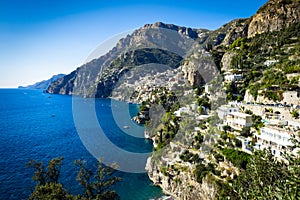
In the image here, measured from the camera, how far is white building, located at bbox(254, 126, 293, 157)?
14.9 meters

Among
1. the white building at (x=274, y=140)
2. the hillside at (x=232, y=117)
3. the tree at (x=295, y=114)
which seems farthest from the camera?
the tree at (x=295, y=114)

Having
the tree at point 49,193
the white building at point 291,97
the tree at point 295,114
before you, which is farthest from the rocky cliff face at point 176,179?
the white building at point 291,97

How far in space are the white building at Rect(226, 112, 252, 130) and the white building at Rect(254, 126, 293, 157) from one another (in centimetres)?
250

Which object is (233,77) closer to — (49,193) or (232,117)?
(232,117)

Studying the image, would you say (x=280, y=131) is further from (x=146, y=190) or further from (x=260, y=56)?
(x=260, y=56)

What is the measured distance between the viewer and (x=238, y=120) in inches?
788

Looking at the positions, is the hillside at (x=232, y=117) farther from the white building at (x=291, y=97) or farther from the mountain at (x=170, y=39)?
the mountain at (x=170, y=39)

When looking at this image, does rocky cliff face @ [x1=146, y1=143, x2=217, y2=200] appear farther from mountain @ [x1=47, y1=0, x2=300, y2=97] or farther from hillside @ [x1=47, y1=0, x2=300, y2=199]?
mountain @ [x1=47, y1=0, x2=300, y2=97]

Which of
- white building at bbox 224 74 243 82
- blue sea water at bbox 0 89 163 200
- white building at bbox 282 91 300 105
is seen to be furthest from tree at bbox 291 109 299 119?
blue sea water at bbox 0 89 163 200

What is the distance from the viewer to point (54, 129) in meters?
45.2

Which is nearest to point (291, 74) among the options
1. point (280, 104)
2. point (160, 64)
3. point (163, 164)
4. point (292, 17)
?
point (280, 104)

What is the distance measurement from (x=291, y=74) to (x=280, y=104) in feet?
14.6

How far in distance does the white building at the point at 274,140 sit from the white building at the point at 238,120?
2503mm

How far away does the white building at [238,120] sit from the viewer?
63.8ft
